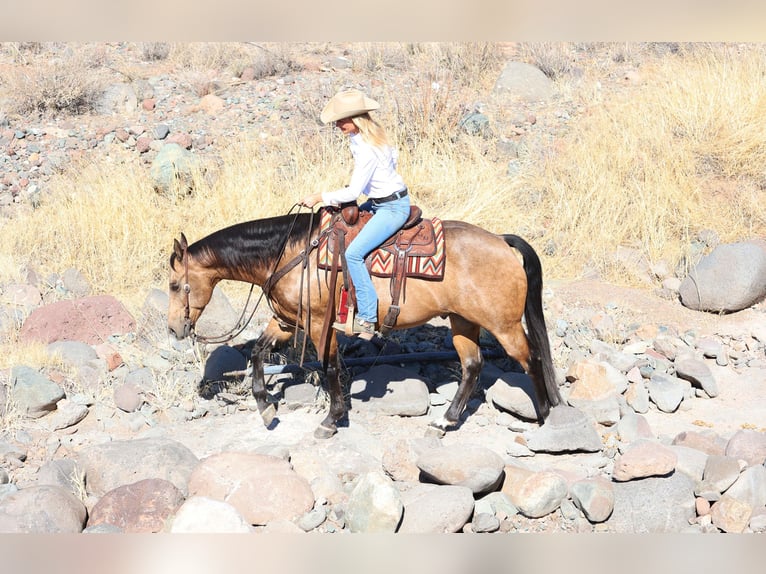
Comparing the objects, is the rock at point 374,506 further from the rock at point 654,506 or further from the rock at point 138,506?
the rock at point 654,506

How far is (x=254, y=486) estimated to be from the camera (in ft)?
18.9

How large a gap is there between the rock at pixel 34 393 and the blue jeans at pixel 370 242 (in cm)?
299

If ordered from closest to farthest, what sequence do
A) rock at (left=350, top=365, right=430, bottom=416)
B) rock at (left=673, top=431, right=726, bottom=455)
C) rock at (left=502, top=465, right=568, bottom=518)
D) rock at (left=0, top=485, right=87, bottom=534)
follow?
rock at (left=0, top=485, right=87, bottom=534) < rock at (left=502, top=465, right=568, bottom=518) < rock at (left=673, top=431, right=726, bottom=455) < rock at (left=350, top=365, right=430, bottom=416)

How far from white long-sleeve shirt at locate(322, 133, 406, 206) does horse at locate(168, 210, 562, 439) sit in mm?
546

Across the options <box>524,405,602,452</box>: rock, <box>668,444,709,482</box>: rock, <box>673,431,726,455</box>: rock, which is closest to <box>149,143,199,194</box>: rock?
<box>524,405,602,452</box>: rock

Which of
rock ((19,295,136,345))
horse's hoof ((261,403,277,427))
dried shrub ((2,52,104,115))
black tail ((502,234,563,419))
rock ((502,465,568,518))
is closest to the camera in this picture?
rock ((502,465,568,518))

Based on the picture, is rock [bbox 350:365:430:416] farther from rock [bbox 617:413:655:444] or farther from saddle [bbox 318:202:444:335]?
rock [bbox 617:413:655:444]

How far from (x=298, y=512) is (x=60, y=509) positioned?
161 cm

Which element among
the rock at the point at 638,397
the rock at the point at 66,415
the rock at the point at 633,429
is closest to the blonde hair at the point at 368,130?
the rock at the point at 633,429

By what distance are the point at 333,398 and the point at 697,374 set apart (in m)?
3.50

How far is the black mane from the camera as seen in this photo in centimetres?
685

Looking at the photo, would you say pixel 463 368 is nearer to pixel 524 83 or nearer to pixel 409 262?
pixel 409 262

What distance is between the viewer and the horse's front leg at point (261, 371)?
7.09 meters

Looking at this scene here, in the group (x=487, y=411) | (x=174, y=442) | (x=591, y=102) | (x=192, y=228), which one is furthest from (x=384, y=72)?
(x=174, y=442)
